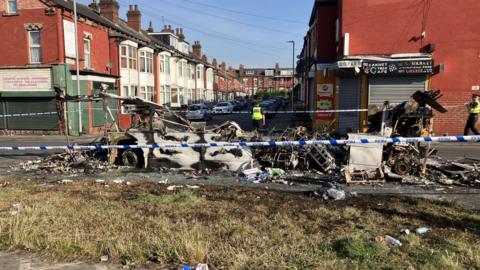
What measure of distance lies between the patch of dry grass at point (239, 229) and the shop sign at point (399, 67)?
11.1 metres

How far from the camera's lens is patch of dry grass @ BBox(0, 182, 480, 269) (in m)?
4.12

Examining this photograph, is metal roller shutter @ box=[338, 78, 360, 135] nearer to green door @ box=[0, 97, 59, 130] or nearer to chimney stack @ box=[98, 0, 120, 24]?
green door @ box=[0, 97, 59, 130]

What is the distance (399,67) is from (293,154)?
30.8ft

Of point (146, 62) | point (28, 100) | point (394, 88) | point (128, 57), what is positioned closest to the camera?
point (394, 88)

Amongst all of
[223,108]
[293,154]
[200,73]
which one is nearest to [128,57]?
[223,108]

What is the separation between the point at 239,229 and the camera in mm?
5043

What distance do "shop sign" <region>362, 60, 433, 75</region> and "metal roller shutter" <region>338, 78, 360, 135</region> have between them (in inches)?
41.8

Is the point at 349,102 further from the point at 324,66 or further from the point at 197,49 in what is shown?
the point at 197,49

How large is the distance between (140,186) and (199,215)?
9.07 ft

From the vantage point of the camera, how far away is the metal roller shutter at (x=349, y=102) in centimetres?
1794

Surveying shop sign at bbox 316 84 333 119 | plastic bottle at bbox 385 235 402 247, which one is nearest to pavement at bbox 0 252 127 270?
plastic bottle at bbox 385 235 402 247

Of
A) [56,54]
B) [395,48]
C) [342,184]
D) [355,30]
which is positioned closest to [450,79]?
[395,48]

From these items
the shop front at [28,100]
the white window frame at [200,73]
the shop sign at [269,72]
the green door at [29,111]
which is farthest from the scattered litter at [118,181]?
the shop sign at [269,72]

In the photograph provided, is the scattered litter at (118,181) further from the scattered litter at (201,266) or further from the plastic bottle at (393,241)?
the plastic bottle at (393,241)
